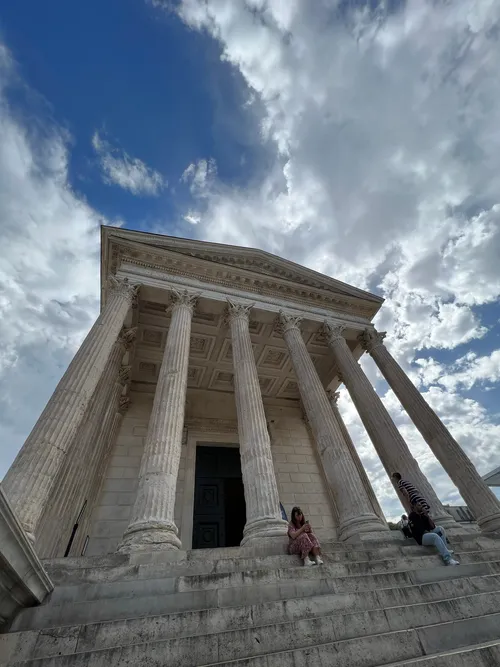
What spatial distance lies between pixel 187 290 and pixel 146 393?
20.8 feet

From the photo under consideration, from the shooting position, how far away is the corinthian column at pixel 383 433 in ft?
28.0

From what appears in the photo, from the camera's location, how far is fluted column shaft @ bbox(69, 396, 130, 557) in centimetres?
917

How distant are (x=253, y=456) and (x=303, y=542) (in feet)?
8.56

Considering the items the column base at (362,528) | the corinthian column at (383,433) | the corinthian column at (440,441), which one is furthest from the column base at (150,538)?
the corinthian column at (440,441)

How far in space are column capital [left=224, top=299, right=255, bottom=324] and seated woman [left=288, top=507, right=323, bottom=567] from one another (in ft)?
23.5

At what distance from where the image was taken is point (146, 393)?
15.0 meters

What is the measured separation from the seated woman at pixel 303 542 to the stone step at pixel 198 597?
0.29 m

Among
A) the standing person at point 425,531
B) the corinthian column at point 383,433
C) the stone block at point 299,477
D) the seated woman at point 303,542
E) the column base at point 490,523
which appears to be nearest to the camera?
the seated woman at point 303,542

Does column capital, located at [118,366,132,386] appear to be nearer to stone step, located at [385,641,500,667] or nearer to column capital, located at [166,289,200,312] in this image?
column capital, located at [166,289,200,312]

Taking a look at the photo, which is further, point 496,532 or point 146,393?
point 146,393

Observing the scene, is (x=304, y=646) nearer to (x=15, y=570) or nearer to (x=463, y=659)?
(x=463, y=659)

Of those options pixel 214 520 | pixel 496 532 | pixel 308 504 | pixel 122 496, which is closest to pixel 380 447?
pixel 496 532

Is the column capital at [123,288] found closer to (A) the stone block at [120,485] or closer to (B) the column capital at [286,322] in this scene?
(B) the column capital at [286,322]

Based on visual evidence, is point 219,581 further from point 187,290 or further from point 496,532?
point 187,290
